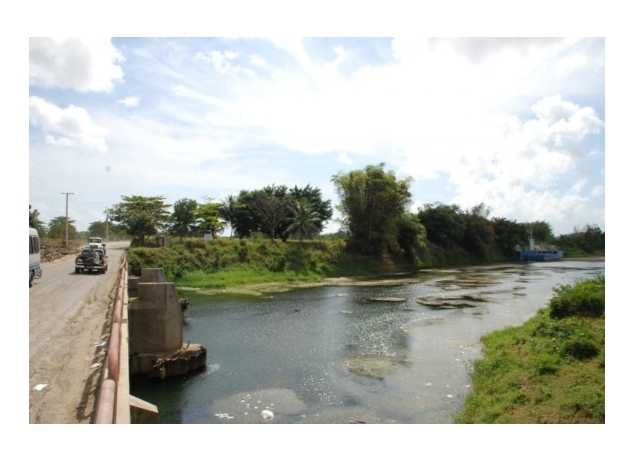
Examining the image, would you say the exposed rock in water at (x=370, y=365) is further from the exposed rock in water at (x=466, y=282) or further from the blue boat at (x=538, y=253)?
the blue boat at (x=538, y=253)

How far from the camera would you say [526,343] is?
13.9m

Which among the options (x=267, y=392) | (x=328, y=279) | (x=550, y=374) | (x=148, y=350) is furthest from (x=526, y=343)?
(x=328, y=279)

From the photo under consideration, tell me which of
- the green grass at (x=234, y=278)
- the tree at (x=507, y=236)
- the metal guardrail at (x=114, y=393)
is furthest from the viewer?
the tree at (x=507, y=236)

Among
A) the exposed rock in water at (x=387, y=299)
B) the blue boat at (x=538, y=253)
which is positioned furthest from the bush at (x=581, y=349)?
the blue boat at (x=538, y=253)

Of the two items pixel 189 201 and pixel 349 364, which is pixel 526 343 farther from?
pixel 189 201

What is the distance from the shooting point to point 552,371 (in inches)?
429

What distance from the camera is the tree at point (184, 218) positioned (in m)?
50.4

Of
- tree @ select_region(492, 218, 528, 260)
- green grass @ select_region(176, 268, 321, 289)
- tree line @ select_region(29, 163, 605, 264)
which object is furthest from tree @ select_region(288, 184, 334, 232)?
tree @ select_region(492, 218, 528, 260)

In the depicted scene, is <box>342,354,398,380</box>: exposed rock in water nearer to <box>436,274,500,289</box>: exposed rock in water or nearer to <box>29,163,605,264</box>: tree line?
<box>436,274,500,289</box>: exposed rock in water

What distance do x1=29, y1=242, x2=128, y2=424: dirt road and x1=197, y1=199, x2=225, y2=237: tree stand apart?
2964 centimetres

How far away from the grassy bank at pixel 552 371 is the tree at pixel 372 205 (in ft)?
118

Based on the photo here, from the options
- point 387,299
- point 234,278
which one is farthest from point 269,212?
point 387,299

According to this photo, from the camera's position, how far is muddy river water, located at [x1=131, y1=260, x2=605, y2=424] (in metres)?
11.3

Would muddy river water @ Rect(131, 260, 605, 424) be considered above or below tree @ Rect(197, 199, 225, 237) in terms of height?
below
